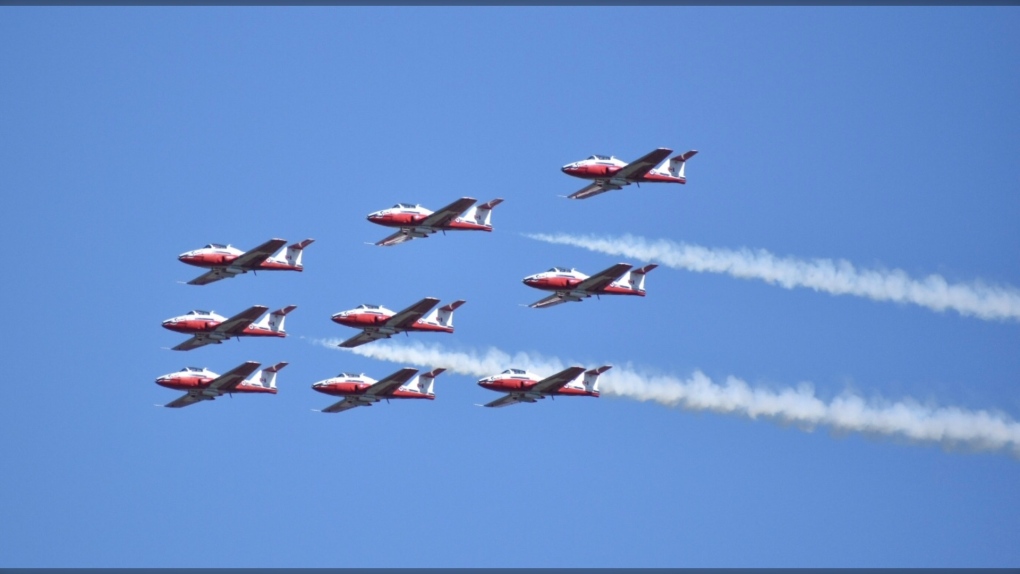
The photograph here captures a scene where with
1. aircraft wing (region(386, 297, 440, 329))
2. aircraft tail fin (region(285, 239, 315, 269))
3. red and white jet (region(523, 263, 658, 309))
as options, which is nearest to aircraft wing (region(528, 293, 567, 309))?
red and white jet (region(523, 263, 658, 309))

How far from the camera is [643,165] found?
13812 centimetres

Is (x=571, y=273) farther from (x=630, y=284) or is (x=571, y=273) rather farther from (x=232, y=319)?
(x=232, y=319)

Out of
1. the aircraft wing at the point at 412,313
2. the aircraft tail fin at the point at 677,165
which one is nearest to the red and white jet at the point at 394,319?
the aircraft wing at the point at 412,313

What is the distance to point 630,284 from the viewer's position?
14050 cm

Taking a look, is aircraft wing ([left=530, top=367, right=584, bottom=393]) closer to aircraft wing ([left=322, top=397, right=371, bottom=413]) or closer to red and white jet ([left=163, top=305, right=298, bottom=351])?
aircraft wing ([left=322, top=397, right=371, bottom=413])

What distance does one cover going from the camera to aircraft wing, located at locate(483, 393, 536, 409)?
452 ft

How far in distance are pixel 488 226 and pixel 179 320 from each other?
2198 centimetres

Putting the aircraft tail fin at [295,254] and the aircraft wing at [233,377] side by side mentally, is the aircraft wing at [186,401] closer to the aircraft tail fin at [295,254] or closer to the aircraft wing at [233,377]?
the aircraft wing at [233,377]

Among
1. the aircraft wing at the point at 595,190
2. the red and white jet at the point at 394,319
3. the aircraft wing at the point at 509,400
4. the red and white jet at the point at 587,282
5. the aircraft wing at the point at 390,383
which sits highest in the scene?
the aircraft wing at the point at 595,190

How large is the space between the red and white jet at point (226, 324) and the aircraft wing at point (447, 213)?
1084 centimetres

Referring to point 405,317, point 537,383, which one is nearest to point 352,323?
point 405,317

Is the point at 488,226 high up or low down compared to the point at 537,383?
up

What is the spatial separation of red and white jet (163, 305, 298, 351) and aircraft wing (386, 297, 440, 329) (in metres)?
6.86

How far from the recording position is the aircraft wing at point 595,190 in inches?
5517
